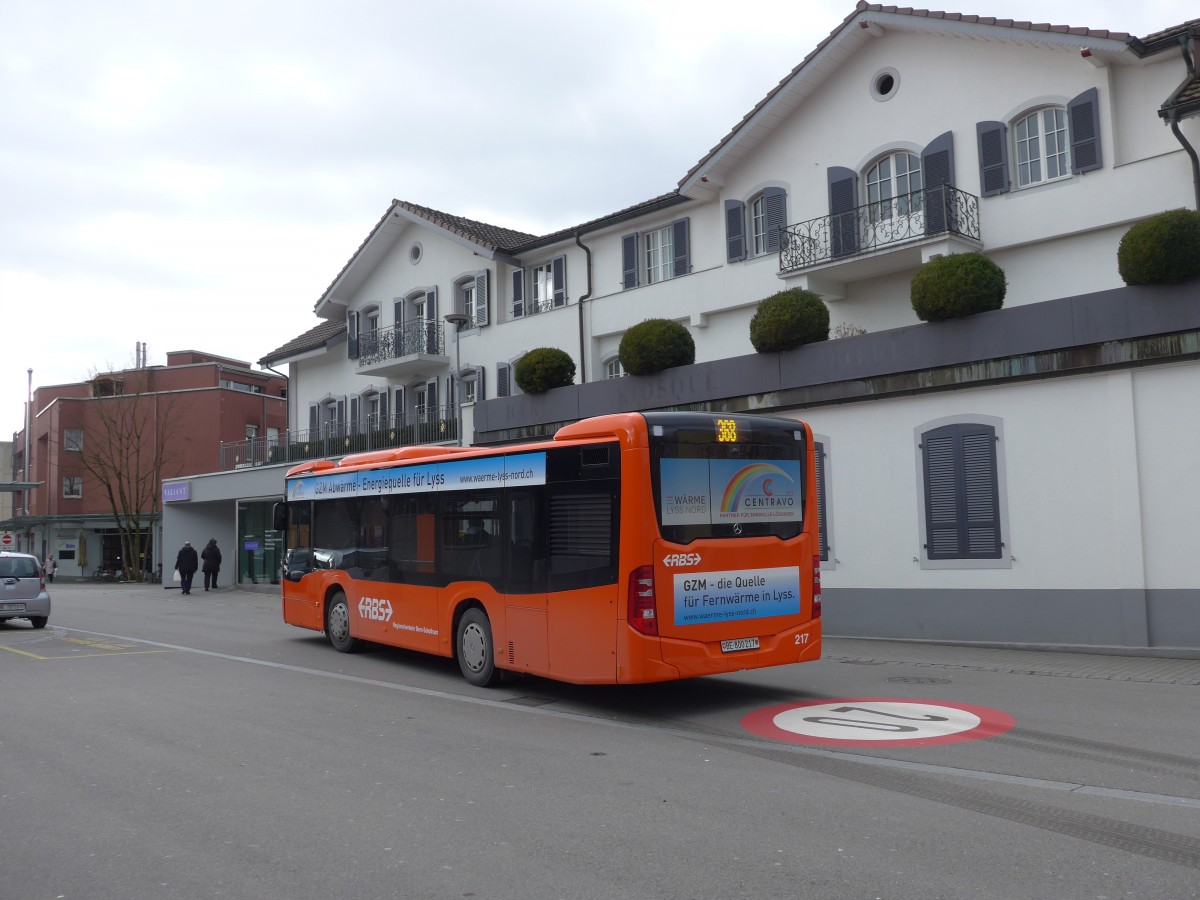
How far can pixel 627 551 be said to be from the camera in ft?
31.6

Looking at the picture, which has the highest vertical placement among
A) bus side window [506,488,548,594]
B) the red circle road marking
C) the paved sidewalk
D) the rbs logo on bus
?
bus side window [506,488,548,594]

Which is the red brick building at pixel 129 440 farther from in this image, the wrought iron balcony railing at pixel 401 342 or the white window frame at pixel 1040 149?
the white window frame at pixel 1040 149

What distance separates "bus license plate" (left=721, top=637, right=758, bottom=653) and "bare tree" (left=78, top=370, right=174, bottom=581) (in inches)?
1673

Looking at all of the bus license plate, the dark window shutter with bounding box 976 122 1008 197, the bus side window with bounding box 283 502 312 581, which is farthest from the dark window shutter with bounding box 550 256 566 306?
the bus license plate

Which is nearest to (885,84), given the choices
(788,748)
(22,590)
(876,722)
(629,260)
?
(629,260)

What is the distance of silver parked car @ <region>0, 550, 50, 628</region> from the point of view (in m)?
20.4

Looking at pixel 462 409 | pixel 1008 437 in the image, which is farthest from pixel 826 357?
pixel 462 409

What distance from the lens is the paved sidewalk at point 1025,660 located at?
12.2m

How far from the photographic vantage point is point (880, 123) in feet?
65.8

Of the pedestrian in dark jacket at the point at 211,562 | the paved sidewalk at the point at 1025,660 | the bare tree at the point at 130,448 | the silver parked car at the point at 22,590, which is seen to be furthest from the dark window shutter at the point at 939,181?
the bare tree at the point at 130,448

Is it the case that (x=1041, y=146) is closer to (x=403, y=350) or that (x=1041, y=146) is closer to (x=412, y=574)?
(x=412, y=574)

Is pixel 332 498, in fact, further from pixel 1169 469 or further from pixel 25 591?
pixel 1169 469

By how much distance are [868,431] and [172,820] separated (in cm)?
1266

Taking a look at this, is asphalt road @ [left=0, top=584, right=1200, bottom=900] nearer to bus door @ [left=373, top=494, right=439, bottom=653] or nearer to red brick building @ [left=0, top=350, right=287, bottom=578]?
bus door @ [left=373, top=494, right=439, bottom=653]
